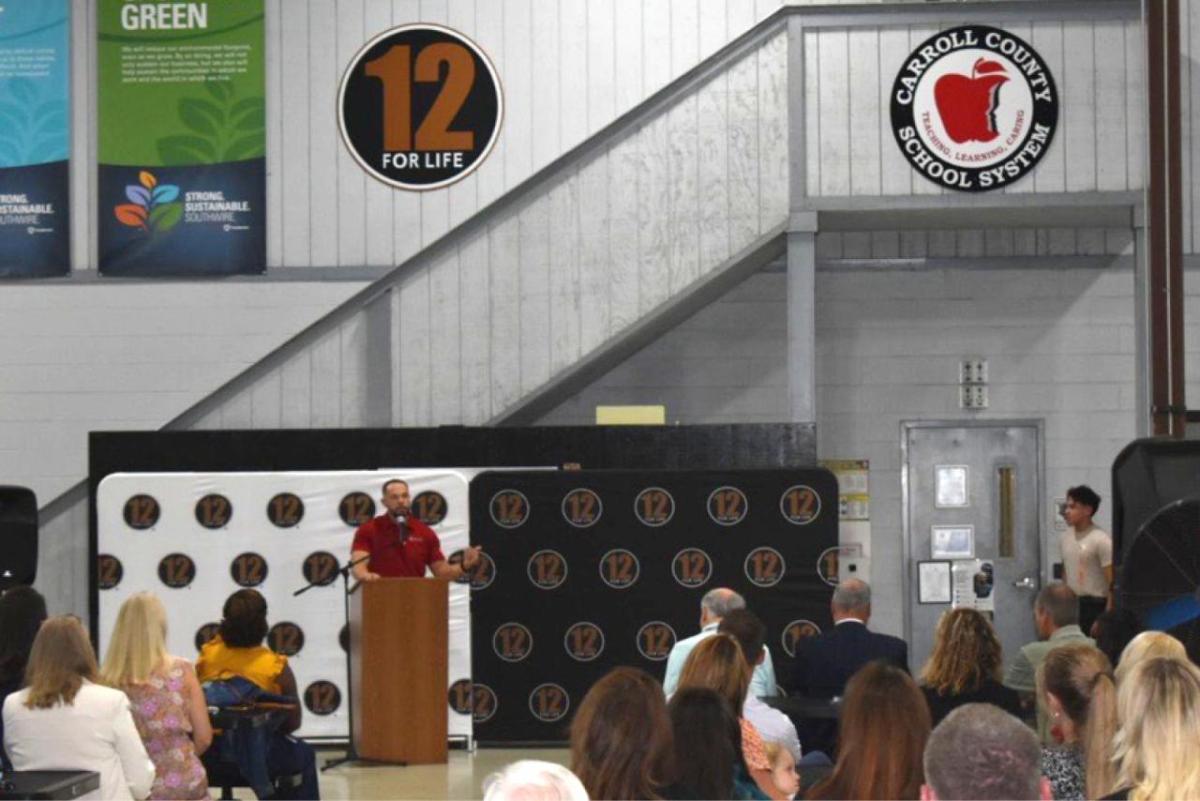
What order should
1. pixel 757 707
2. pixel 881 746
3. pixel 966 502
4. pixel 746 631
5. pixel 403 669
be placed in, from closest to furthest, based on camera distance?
pixel 881 746, pixel 757 707, pixel 746 631, pixel 403 669, pixel 966 502

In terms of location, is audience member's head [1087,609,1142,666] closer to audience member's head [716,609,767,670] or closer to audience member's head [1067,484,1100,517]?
audience member's head [716,609,767,670]

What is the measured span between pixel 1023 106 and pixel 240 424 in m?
6.34

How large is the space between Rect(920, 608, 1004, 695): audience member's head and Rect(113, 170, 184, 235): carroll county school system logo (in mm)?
9867

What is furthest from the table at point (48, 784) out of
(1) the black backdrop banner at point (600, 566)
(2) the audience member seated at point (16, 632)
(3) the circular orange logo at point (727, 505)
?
(3) the circular orange logo at point (727, 505)

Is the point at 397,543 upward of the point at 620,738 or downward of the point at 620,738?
upward

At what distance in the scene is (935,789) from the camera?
3332mm

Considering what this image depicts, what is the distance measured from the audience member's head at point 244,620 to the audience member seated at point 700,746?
12.5 ft

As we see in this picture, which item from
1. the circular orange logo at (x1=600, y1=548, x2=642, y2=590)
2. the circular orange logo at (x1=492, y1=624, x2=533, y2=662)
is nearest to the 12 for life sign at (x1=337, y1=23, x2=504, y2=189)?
the circular orange logo at (x1=600, y1=548, x2=642, y2=590)

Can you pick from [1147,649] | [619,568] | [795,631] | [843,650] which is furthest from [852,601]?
[619,568]

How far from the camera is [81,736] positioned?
625 centimetres

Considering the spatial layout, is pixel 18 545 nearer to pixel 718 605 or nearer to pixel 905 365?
pixel 718 605

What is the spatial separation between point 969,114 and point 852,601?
6244 mm

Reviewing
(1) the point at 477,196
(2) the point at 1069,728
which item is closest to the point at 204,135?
(1) the point at 477,196

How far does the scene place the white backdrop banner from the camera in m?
11.6
